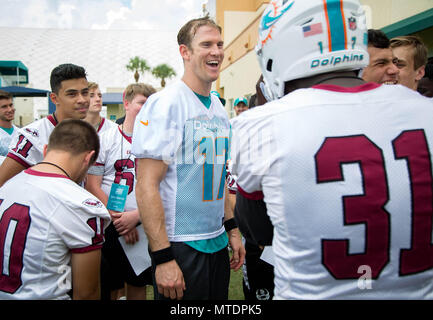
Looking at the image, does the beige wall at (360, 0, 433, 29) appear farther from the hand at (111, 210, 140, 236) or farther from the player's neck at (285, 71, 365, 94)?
the hand at (111, 210, 140, 236)

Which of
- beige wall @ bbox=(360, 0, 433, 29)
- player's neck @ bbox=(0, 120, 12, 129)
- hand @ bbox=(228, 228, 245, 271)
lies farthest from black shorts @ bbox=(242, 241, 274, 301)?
beige wall @ bbox=(360, 0, 433, 29)

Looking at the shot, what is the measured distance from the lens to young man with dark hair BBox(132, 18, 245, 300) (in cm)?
172

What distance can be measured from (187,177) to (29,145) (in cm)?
173

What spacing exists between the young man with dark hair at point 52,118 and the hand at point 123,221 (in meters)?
0.86

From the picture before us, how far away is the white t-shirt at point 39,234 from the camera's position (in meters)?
1.76

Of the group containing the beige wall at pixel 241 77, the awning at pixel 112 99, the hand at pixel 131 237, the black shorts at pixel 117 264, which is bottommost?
the black shorts at pixel 117 264

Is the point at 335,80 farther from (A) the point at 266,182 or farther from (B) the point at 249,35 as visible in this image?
(B) the point at 249,35

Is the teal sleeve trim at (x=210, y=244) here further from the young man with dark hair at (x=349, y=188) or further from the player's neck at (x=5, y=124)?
the player's neck at (x=5, y=124)

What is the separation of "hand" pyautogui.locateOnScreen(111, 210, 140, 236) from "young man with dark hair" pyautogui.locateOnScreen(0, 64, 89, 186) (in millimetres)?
864

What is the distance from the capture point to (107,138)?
3.28 m

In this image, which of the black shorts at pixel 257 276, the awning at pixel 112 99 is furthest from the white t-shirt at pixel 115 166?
the awning at pixel 112 99

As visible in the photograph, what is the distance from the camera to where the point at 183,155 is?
1.86 metres

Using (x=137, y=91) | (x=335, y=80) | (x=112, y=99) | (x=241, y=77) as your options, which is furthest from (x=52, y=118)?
(x=112, y=99)
